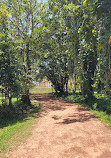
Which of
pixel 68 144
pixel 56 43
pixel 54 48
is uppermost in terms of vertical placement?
pixel 56 43

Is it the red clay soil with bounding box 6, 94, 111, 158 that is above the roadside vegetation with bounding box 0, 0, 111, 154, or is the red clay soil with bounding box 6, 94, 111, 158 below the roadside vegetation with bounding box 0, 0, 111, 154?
below

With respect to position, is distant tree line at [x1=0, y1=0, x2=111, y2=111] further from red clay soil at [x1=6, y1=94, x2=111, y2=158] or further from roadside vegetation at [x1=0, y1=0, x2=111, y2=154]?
red clay soil at [x1=6, y1=94, x2=111, y2=158]

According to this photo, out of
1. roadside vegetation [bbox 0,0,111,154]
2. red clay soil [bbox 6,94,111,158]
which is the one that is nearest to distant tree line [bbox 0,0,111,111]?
roadside vegetation [bbox 0,0,111,154]

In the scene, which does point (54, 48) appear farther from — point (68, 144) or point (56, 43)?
point (68, 144)

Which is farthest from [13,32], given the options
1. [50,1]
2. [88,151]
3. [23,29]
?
[88,151]

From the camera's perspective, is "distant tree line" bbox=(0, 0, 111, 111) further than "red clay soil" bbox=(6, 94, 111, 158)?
Yes

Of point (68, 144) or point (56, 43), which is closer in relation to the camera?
point (68, 144)

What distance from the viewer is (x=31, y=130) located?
22.8 ft

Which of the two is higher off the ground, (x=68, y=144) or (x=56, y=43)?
(x=56, y=43)

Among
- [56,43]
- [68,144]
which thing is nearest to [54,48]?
[56,43]

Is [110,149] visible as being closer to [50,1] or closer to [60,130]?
[60,130]

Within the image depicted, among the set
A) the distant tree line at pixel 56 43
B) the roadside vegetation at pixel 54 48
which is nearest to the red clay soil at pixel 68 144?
the roadside vegetation at pixel 54 48

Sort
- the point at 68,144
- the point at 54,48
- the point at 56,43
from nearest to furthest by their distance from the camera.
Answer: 1. the point at 68,144
2. the point at 54,48
3. the point at 56,43

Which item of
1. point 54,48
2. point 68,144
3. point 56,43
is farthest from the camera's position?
point 56,43
